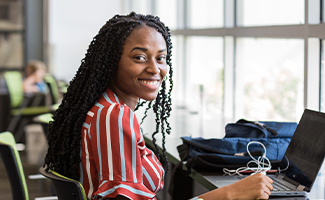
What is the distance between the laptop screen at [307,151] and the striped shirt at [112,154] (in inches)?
21.3

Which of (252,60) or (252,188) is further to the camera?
(252,60)

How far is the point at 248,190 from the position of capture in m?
1.38

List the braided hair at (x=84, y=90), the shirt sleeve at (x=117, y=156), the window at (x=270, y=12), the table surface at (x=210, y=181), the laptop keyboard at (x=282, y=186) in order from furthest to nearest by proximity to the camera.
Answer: the window at (x=270, y=12), the table surface at (x=210, y=181), the laptop keyboard at (x=282, y=186), the braided hair at (x=84, y=90), the shirt sleeve at (x=117, y=156)

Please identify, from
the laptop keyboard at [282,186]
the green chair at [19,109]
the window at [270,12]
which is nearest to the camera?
the laptop keyboard at [282,186]

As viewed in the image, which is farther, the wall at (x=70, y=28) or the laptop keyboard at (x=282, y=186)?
the wall at (x=70, y=28)

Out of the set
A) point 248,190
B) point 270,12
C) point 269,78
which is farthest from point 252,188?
point 270,12

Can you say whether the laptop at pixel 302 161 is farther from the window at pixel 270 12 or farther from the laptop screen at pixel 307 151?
the window at pixel 270 12

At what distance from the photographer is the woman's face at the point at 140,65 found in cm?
148

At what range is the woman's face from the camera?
4.86 ft

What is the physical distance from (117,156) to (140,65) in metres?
0.33

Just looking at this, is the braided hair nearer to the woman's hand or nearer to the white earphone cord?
the woman's hand

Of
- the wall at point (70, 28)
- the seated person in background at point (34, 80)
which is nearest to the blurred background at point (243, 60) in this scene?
the seated person in background at point (34, 80)

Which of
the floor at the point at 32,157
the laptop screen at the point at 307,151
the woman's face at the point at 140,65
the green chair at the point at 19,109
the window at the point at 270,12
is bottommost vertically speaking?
the floor at the point at 32,157

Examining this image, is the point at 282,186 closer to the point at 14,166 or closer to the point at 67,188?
the point at 67,188
